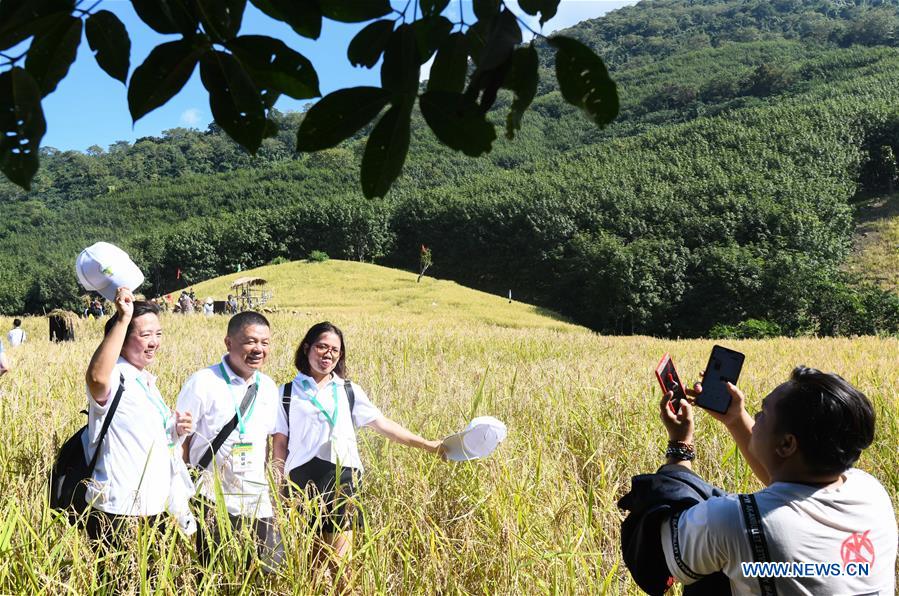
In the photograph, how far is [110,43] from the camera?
0.78 m

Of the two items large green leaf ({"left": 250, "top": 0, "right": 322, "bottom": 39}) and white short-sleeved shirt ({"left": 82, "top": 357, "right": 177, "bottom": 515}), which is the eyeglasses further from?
large green leaf ({"left": 250, "top": 0, "right": 322, "bottom": 39})

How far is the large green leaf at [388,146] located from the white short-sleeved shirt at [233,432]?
2.15 m

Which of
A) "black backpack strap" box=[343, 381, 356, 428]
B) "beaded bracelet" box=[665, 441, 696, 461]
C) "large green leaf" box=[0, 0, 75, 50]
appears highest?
"large green leaf" box=[0, 0, 75, 50]

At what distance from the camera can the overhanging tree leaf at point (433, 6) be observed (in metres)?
0.84

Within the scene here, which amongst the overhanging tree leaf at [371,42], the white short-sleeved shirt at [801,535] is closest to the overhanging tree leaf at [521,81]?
the overhanging tree leaf at [371,42]

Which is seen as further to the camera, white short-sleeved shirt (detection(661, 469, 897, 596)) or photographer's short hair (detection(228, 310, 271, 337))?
photographer's short hair (detection(228, 310, 271, 337))

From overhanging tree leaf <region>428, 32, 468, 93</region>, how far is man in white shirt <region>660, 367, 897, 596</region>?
3.43 ft

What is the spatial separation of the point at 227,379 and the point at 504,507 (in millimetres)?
1321

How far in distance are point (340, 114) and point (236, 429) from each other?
2.30m

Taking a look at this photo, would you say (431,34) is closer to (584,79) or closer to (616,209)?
(584,79)

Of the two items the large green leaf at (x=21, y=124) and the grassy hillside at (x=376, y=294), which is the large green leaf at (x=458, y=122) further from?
the grassy hillside at (x=376, y=294)

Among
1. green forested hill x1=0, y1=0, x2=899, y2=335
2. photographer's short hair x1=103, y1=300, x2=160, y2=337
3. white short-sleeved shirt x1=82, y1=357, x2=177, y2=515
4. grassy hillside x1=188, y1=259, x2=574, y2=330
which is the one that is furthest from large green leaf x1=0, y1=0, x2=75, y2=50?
grassy hillside x1=188, y1=259, x2=574, y2=330

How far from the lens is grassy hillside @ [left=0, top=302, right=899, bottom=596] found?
2359mm

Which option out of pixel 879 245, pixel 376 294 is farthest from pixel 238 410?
pixel 879 245
